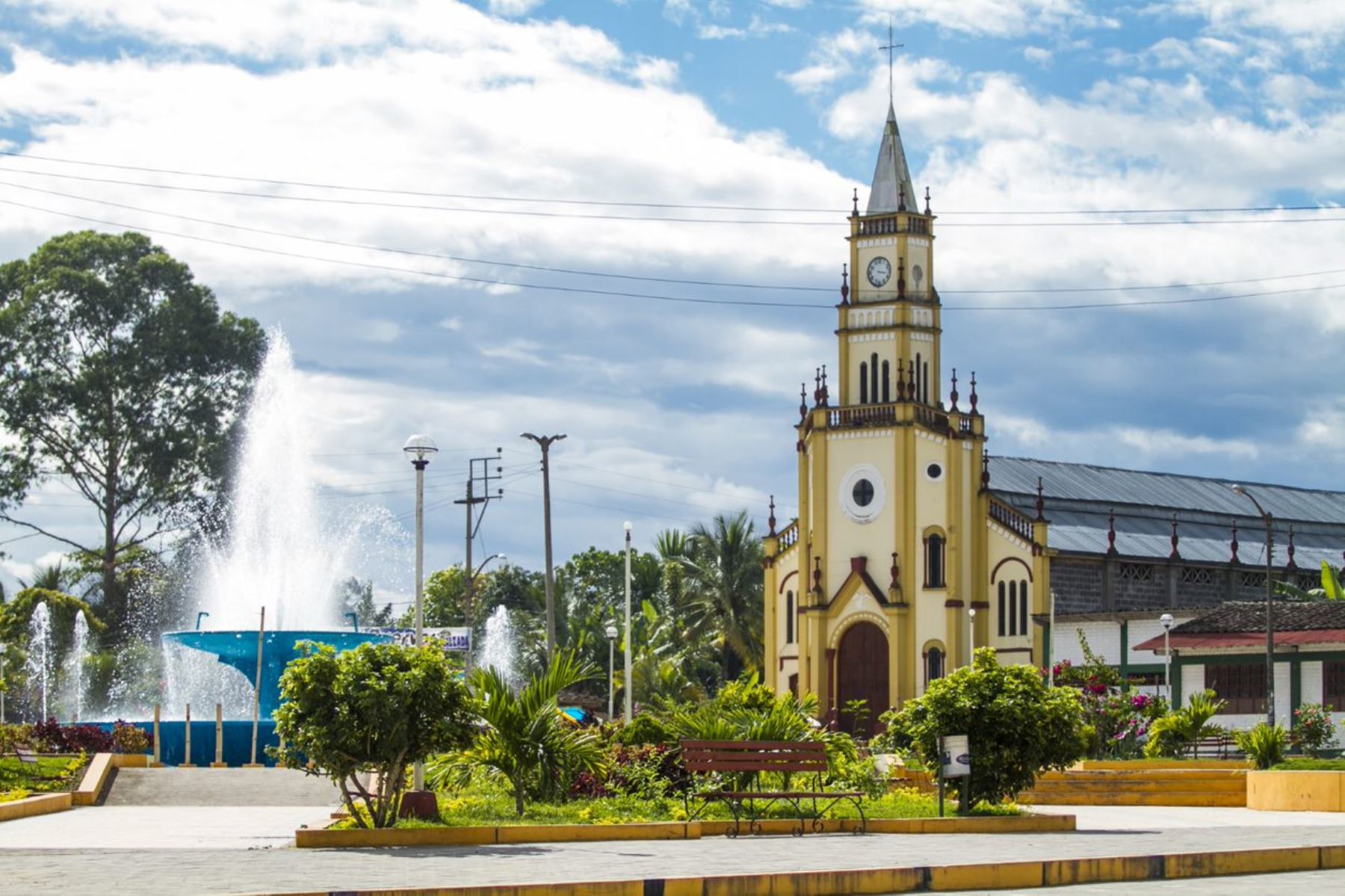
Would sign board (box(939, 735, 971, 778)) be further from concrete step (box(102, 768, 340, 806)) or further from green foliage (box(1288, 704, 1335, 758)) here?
green foliage (box(1288, 704, 1335, 758))

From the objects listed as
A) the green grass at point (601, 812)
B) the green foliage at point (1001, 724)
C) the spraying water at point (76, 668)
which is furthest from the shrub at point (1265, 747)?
the spraying water at point (76, 668)

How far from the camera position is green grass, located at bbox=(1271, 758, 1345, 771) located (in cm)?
3098

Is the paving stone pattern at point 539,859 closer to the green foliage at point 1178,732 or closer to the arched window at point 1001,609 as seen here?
the green foliage at point 1178,732

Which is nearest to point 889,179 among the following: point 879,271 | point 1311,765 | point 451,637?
point 879,271

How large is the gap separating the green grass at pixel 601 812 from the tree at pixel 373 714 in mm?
551

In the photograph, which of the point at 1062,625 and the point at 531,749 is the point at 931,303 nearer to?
the point at 1062,625

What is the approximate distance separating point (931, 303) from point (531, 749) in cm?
4572

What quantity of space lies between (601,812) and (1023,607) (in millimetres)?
42431

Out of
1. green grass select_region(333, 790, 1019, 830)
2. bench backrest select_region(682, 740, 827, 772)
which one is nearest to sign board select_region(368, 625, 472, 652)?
green grass select_region(333, 790, 1019, 830)

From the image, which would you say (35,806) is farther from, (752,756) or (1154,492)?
(1154,492)

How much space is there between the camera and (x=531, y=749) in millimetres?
21281

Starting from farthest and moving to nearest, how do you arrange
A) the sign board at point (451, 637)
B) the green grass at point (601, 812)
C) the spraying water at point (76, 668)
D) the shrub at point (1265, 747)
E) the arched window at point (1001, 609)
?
the spraying water at point (76, 668) → the arched window at point (1001, 609) → the sign board at point (451, 637) → the shrub at point (1265, 747) → the green grass at point (601, 812)

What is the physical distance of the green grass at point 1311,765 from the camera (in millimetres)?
30984

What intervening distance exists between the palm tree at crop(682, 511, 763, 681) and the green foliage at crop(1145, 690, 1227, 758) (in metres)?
35.1
